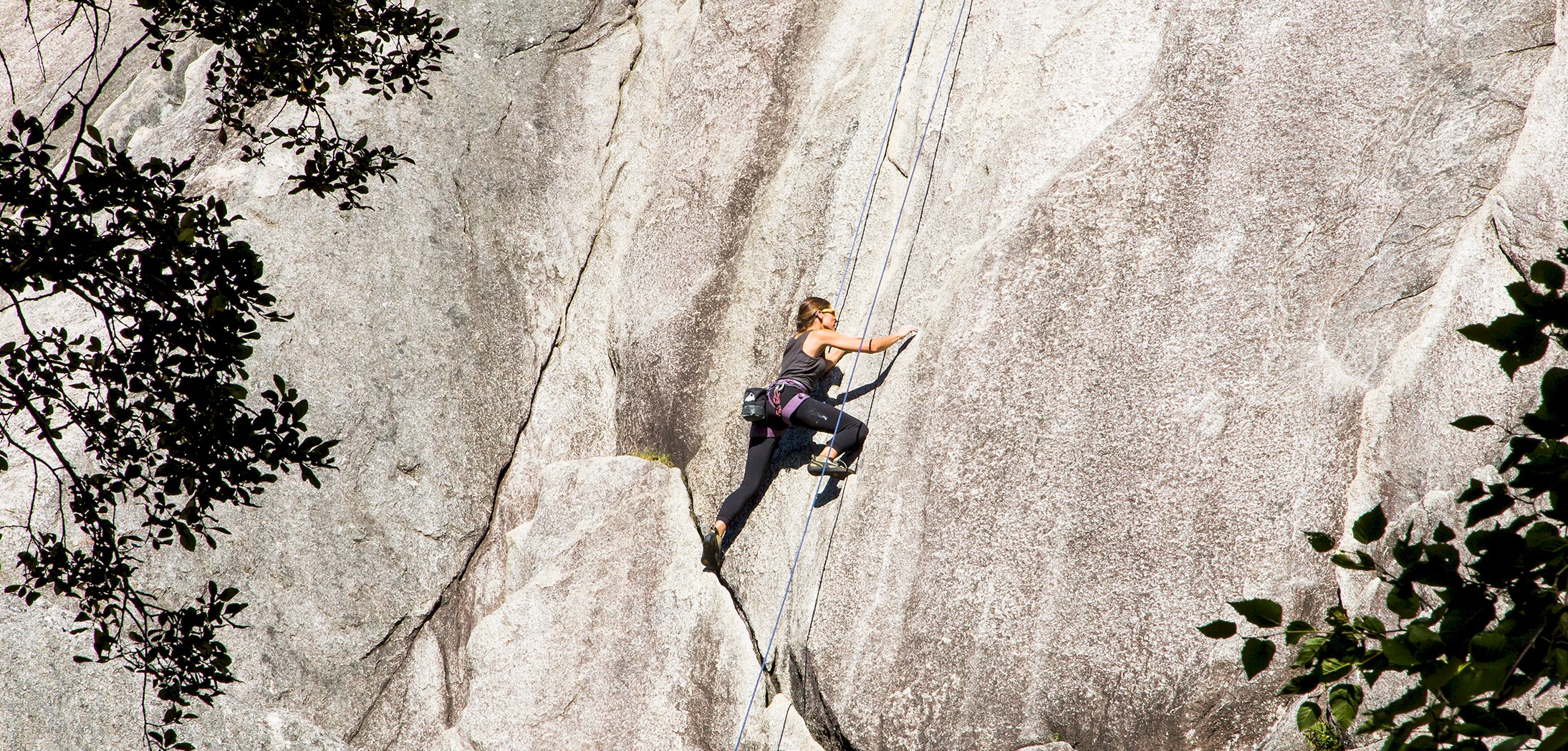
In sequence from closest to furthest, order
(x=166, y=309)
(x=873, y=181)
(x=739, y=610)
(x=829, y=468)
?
1. (x=166, y=309)
2. (x=829, y=468)
3. (x=739, y=610)
4. (x=873, y=181)

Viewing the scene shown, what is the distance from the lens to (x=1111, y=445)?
9.50m

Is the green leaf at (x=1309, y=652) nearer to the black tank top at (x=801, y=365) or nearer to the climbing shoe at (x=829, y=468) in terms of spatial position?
the climbing shoe at (x=829, y=468)

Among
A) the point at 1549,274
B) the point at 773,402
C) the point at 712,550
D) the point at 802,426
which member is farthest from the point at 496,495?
the point at 1549,274

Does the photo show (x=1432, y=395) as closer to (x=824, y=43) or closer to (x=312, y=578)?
(x=824, y=43)

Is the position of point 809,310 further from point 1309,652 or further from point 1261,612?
point 1261,612

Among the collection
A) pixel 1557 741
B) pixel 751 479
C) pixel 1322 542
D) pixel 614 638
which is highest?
pixel 751 479

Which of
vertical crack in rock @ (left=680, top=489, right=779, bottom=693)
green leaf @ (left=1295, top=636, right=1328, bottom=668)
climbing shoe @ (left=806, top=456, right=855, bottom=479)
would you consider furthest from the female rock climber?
green leaf @ (left=1295, top=636, right=1328, bottom=668)

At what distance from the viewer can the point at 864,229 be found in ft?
39.2

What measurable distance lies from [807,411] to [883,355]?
42.1 inches

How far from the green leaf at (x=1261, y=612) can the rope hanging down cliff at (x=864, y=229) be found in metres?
7.36

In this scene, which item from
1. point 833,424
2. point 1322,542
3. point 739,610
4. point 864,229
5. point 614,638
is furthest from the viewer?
point 864,229

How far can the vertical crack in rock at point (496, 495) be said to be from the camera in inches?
522

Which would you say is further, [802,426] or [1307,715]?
[802,426]

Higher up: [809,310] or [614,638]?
[809,310]
